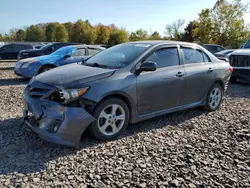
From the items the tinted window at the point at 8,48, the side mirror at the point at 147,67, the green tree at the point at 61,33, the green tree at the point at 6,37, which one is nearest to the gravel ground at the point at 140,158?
the side mirror at the point at 147,67

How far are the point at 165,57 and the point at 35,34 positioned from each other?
7239cm

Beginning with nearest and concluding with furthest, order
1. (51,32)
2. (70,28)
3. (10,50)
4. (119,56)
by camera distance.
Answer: (119,56), (10,50), (51,32), (70,28)

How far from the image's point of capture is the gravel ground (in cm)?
278

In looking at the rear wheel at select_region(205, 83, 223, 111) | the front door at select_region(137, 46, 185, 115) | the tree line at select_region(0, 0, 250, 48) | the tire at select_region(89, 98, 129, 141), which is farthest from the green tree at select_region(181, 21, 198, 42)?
the tire at select_region(89, 98, 129, 141)

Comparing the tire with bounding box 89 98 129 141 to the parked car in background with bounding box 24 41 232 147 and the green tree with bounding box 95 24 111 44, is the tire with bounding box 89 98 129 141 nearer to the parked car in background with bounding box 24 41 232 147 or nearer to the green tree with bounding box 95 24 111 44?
the parked car in background with bounding box 24 41 232 147

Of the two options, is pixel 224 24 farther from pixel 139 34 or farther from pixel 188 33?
pixel 139 34

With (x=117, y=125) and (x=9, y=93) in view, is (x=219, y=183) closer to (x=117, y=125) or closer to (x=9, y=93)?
(x=117, y=125)

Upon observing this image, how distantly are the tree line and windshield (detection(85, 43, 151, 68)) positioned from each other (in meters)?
35.1

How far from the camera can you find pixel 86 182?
273cm

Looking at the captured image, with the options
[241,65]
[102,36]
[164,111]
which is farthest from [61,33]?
[164,111]

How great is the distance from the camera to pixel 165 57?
446 centimetres

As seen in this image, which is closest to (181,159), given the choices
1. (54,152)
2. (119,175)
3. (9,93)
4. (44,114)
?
(119,175)

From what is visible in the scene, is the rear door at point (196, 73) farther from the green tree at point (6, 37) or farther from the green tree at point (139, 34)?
the green tree at point (6, 37)

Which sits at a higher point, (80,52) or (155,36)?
(155,36)
